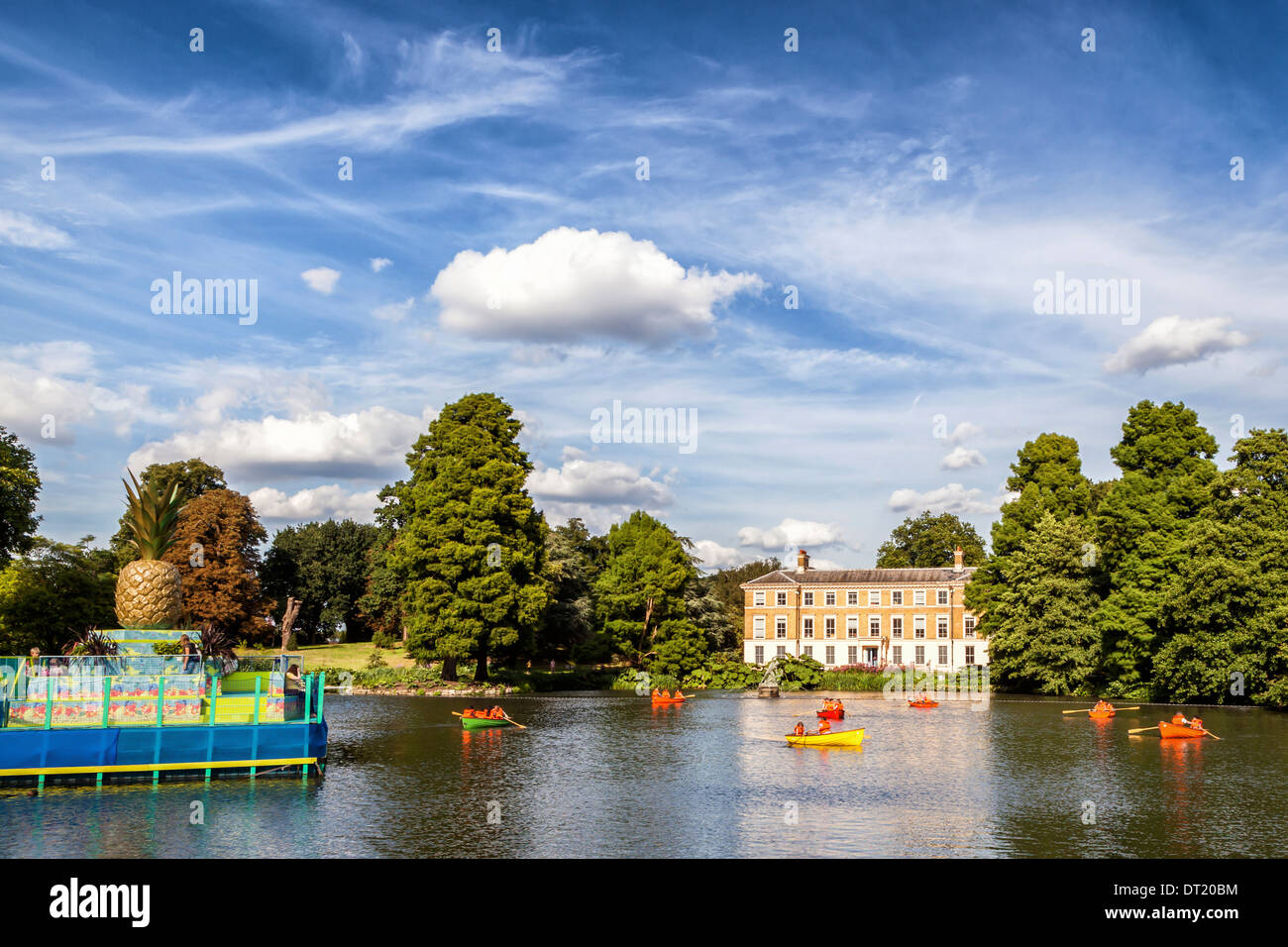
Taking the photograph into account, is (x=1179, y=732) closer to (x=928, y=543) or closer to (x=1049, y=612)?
→ (x=1049, y=612)

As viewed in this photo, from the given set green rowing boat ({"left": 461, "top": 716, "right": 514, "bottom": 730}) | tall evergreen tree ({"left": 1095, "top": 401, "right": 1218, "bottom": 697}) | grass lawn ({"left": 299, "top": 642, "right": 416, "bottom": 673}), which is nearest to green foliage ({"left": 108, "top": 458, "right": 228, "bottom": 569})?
grass lawn ({"left": 299, "top": 642, "right": 416, "bottom": 673})

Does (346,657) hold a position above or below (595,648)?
Answer: below

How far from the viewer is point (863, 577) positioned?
339 feet

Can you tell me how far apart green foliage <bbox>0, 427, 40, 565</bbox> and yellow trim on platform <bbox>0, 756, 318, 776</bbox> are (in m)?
35.6

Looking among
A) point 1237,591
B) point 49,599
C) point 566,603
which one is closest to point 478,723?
point 49,599

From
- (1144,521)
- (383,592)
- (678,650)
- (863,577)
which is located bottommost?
(678,650)

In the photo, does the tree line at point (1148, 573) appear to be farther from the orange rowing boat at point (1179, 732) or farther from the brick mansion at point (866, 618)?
the orange rowing boat at point (1179, 732)

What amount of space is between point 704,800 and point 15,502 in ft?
166

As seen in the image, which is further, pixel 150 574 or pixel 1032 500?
pixel 1032 500

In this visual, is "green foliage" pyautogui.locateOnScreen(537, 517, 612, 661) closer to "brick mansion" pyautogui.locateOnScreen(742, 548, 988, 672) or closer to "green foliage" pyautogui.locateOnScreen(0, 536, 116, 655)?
"brick mansion" pyautogui.locateOnScreen(742, 548, 988, 672)

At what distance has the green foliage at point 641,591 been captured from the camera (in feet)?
294
